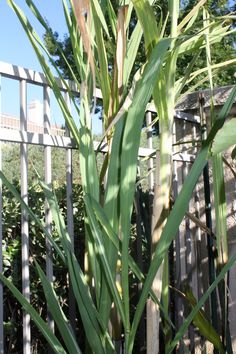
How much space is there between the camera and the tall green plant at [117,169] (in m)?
0.84

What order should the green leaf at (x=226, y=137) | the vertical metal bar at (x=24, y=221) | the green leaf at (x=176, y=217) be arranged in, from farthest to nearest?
1. the vertical metal bar at (x=24, y=221)
2. the green leaf at (x=176, y=217)
3. the green leaf at (x=226, y=137)

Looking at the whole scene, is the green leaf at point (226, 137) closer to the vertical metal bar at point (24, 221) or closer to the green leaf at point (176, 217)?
the green leaf at point (176, 217)

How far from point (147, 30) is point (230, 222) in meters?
1.49

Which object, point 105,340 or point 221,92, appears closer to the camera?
point 105,340

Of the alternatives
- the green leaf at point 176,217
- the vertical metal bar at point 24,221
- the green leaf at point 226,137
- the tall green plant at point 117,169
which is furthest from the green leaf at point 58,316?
the green leaf at point 226,137

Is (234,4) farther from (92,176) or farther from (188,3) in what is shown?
(92,176)

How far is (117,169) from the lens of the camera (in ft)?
2.99

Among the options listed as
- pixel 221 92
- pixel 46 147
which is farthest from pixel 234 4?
pixel 46 147

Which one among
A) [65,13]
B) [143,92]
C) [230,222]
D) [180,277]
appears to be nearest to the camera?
[143,92]

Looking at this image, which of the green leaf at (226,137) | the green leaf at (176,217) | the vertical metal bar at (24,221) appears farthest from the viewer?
the vertical metal bar at (24,221)

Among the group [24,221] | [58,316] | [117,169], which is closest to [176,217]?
[117,169]

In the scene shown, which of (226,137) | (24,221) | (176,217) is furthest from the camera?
(24,221)

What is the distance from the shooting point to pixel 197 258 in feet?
7.55

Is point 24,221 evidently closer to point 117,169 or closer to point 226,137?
point 117,169
